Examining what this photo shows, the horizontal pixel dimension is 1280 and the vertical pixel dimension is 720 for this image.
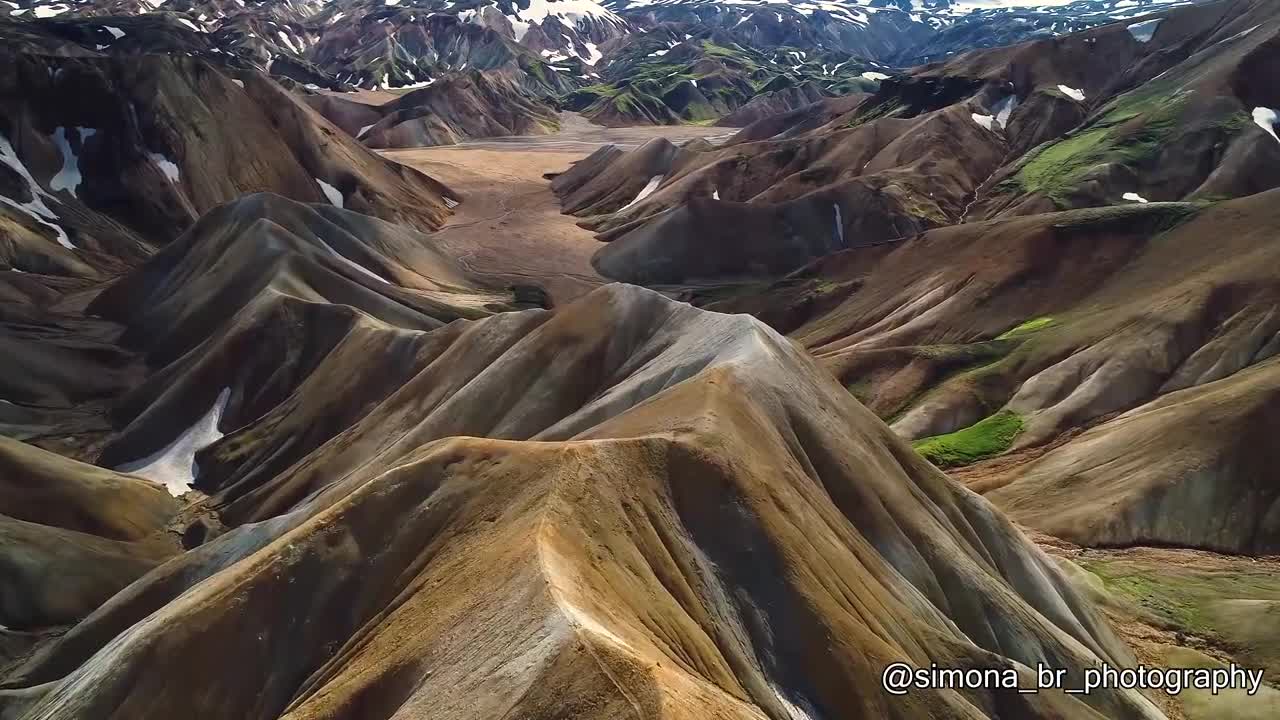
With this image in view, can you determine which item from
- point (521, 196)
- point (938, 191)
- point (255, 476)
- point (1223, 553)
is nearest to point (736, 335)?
point (1223, 553)

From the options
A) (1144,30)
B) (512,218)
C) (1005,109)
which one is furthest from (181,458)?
(1144,30)

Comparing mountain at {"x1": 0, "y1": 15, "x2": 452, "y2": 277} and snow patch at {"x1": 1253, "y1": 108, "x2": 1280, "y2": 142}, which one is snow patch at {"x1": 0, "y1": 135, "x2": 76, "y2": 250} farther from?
snow patch at {"x1": 1253, "y1": 108, "x2": 1280, "y2": 142}

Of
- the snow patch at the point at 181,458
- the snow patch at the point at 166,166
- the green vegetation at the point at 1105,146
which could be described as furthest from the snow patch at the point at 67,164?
the green vegetation at the point at 1105,146

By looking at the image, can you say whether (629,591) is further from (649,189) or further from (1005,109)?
(1005,109)

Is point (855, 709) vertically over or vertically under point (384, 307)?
over

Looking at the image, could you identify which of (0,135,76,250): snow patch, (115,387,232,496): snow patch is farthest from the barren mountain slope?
(0,135,76,250): snow patch

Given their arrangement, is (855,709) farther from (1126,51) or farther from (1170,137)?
(1126,51)
